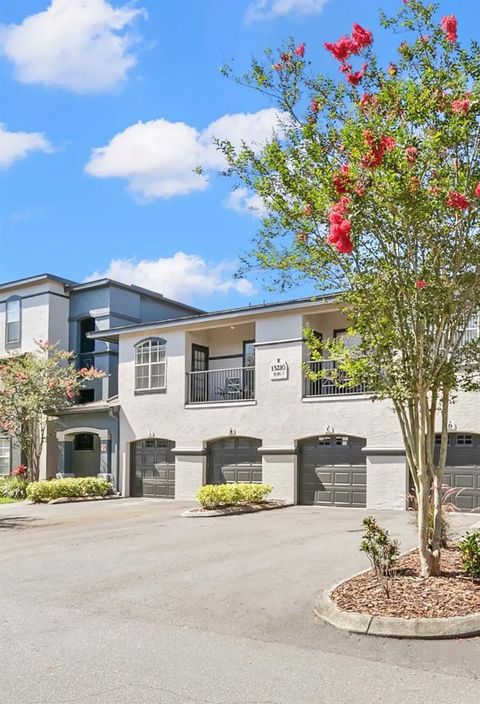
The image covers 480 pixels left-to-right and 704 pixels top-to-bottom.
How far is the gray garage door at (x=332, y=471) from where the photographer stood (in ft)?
70.1

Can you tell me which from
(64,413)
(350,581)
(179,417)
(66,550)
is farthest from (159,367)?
(350,581)

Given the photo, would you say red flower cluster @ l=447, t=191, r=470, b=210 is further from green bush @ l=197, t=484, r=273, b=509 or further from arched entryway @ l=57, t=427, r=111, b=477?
arched entryway @ l=57, t=427, r=111, b=477

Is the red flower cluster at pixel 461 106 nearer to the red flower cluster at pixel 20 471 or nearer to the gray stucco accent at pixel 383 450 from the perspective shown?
the gray stucco accent at pixel 383 450

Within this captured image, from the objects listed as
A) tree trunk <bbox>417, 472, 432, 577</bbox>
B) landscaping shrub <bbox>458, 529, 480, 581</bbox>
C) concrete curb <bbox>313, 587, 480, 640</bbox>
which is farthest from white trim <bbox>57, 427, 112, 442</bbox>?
concrete curb <bbox>313, 587, 480, 640</bbox>

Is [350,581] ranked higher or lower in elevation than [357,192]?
lower

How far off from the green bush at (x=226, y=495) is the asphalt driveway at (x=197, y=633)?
537cm

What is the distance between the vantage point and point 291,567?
35.6 ft

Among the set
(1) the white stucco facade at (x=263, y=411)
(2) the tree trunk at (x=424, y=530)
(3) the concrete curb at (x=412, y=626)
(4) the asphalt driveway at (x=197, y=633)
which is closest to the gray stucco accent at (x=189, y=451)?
(1) the white stucco facade at (x=263, y=411)

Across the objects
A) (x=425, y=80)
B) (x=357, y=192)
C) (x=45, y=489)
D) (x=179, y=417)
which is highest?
(x=425, y=80)

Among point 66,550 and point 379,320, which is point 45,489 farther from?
point 379,320

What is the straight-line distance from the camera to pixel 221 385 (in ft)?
84.8

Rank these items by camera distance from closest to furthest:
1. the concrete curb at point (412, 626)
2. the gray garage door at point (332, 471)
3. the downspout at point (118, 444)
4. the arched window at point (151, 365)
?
1. the concrete curb at point (412, 626)
2. the gray garage door at point (332, 471)
3. the arched window at point (151, 365)
4. the downspout at point (118, 444)

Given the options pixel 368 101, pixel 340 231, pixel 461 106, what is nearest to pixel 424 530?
pixel 340 231

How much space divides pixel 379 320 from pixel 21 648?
5.43 meters
